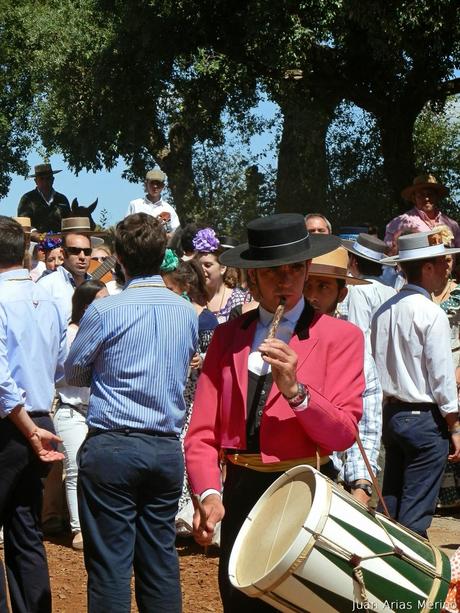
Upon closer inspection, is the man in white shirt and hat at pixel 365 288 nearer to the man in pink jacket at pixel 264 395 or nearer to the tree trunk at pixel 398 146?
the man in pink jacket at pixel 264 395

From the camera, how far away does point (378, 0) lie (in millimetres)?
14711

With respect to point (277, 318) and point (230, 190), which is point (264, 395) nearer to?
point (277, 318)

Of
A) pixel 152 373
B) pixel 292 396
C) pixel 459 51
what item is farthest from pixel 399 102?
pixel 292 396

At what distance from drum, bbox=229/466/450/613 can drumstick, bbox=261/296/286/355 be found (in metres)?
0.47

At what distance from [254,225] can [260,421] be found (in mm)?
751

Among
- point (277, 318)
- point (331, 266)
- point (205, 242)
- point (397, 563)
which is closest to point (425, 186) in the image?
point (205, 242)

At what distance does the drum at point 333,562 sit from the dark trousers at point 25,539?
2.15 metres

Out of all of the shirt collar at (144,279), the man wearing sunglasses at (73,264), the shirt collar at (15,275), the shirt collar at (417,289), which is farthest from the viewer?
the man wearing sunglasses at (73,264)

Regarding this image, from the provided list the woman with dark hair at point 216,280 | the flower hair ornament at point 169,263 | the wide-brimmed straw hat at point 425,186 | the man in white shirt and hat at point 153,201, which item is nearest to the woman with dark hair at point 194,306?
the flower hair ornament at point 169,263

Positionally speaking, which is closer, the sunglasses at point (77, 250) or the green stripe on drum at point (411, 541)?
the green stripe on drum at point (411, 541)

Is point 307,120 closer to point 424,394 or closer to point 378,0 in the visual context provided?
point 378,0

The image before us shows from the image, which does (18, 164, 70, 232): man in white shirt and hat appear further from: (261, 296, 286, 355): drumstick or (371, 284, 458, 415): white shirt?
(261, 296, 286, 355): drumstick

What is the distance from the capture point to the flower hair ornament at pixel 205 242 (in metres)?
8.62

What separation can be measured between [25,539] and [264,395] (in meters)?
2.11
